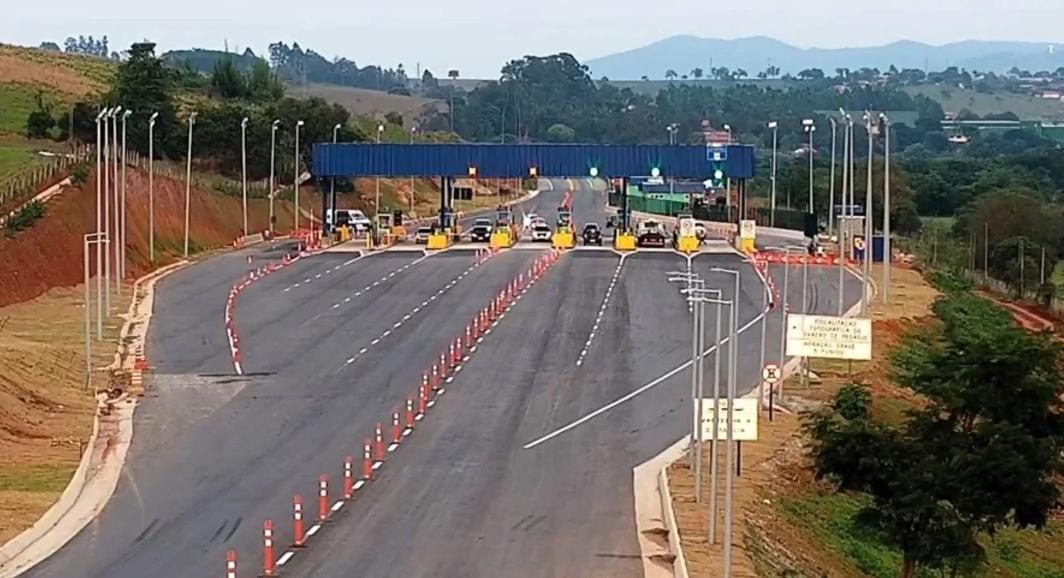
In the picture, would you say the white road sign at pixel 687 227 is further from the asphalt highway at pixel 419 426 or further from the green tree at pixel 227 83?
the green tree at pixel 227 83

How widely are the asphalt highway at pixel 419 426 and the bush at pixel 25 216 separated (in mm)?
6397

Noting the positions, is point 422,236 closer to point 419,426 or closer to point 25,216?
point 25,216

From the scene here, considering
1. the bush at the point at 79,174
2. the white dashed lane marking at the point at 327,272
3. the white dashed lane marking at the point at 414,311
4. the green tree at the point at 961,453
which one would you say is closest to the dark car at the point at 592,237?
the white dashed lane marking at the point at 327,272

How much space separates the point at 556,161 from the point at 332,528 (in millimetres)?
75937

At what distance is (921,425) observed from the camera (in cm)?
4172

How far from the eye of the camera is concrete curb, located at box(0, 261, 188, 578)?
100 feet

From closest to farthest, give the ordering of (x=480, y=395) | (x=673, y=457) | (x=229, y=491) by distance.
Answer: (x=229, y=491) < (x=673, y=457) < (x=480, y=395)

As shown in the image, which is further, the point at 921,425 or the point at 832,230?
the point at 832,230

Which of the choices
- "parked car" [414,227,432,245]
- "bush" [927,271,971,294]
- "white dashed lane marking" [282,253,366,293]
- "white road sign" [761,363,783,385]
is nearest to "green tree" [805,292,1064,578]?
"white road sign" [761,363,783,385]

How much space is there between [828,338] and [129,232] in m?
48.6

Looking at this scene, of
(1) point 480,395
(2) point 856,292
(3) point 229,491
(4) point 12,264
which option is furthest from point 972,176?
(3) point 229,491

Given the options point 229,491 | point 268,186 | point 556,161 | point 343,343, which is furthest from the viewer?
point 268,186

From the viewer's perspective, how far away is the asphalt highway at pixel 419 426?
31.4 m

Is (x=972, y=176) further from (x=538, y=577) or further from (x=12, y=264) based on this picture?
(x=538, y=577)
